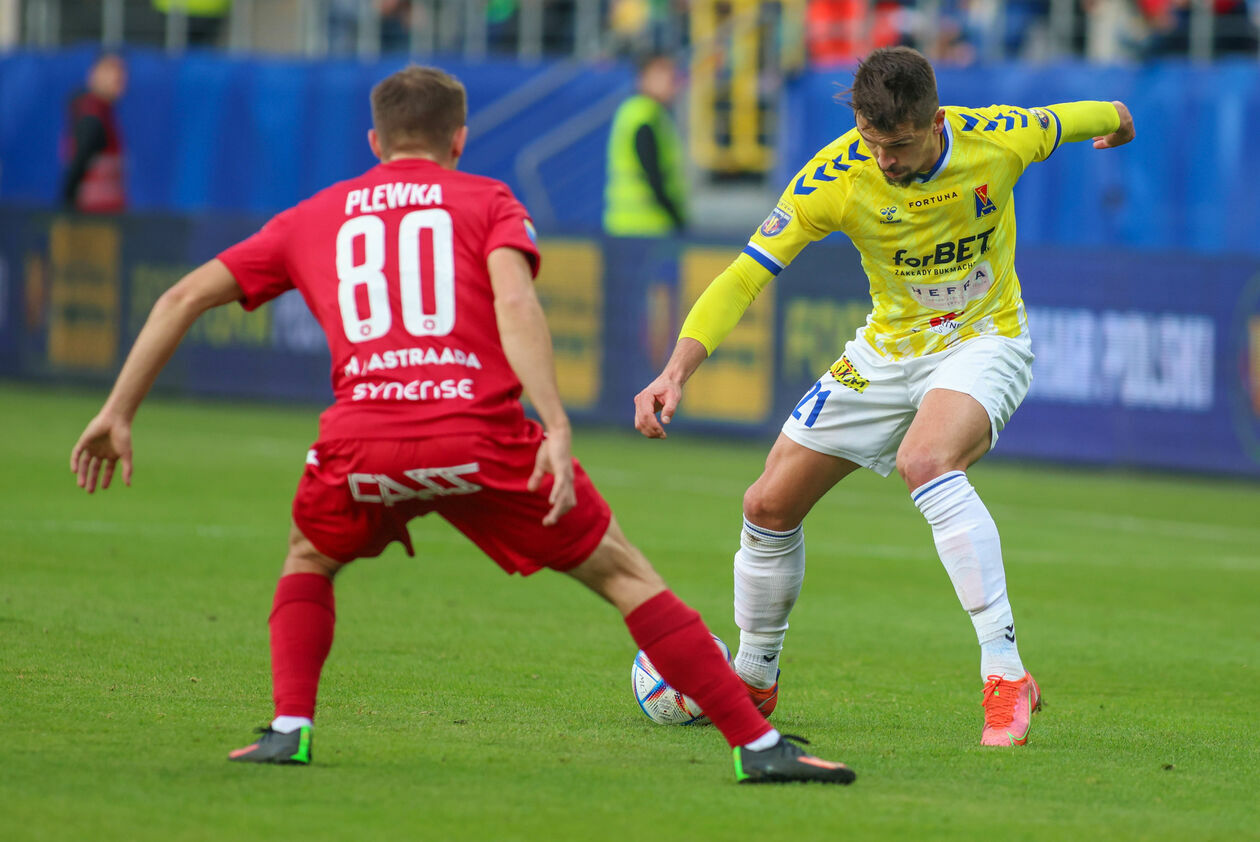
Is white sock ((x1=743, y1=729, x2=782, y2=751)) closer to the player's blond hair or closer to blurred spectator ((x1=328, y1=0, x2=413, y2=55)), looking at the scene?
A: the player's blond hair

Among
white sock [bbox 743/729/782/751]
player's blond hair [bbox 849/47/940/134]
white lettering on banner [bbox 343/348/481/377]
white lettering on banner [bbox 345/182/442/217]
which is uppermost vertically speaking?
player's blond hair [bbox 849/47/940/134]

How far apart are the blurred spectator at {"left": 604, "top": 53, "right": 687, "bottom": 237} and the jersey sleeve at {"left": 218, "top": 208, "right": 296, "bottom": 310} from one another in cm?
1081

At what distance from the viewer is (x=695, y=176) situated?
66.8 ft

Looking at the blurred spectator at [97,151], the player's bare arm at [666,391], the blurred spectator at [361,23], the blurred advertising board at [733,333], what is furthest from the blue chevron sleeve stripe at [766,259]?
the blurred spectator at [361,23]

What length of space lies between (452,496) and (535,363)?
42cm

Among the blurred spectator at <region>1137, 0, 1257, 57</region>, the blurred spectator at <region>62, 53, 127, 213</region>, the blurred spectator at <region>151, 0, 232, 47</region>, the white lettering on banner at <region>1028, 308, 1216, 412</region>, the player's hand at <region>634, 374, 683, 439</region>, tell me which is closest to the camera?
the player's hand at <region>634, 374, 683, 439</region>

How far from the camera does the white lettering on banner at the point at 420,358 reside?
4566mm

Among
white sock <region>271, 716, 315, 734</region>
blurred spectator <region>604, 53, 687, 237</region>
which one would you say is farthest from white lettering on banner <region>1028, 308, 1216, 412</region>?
white sock <region>271, 716, 315, 734</region>

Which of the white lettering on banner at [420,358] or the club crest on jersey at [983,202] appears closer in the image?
the white lettering on banner at [420,358]

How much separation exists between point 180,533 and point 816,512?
13.2 feet

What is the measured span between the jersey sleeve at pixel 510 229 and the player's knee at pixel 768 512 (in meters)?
1.65

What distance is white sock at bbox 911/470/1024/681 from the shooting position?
222 inches

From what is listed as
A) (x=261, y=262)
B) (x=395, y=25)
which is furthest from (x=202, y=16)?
(x=261, y=262)

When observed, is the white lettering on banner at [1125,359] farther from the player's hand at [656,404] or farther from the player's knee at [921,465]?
the player's hand at [656,404]
